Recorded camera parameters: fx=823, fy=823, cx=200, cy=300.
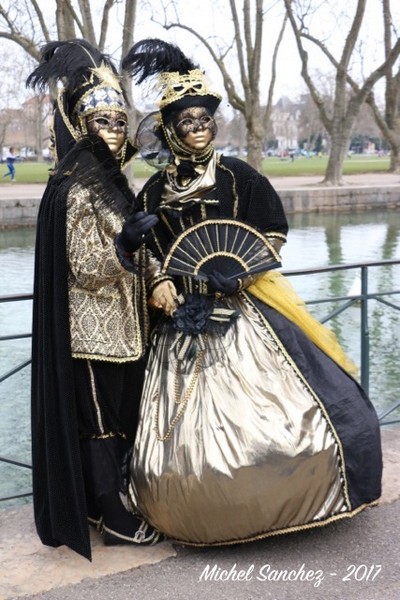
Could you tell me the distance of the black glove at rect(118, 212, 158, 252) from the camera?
2568mm

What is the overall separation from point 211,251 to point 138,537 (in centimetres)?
103

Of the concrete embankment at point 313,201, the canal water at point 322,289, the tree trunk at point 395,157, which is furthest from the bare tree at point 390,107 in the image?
the canal water at point 322,289

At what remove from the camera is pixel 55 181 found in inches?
107

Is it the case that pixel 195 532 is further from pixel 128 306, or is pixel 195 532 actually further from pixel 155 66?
pixel 155 66

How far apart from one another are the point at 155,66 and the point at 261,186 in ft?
1.89

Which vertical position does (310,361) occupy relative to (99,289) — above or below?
below

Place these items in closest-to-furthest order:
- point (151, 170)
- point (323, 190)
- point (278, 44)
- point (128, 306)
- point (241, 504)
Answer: point (241, 504)
point (128, 306)
point (151, 170)
point (323, 190)
point (278, 44)

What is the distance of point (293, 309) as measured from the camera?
2906 mm

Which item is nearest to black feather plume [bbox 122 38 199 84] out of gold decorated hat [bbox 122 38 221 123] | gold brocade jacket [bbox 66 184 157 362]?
gold decorated hat [bbox 122 38 221 123]

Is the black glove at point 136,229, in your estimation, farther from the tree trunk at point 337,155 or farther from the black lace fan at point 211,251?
the tree trunk at point 337,155

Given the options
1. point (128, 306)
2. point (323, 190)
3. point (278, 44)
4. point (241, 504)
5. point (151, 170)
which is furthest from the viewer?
point (278, 44)

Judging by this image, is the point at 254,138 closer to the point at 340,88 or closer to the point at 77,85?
the point at 340,88

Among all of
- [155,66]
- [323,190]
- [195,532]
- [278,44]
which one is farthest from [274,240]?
[278,44]

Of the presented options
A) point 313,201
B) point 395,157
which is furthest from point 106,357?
point 395,157
